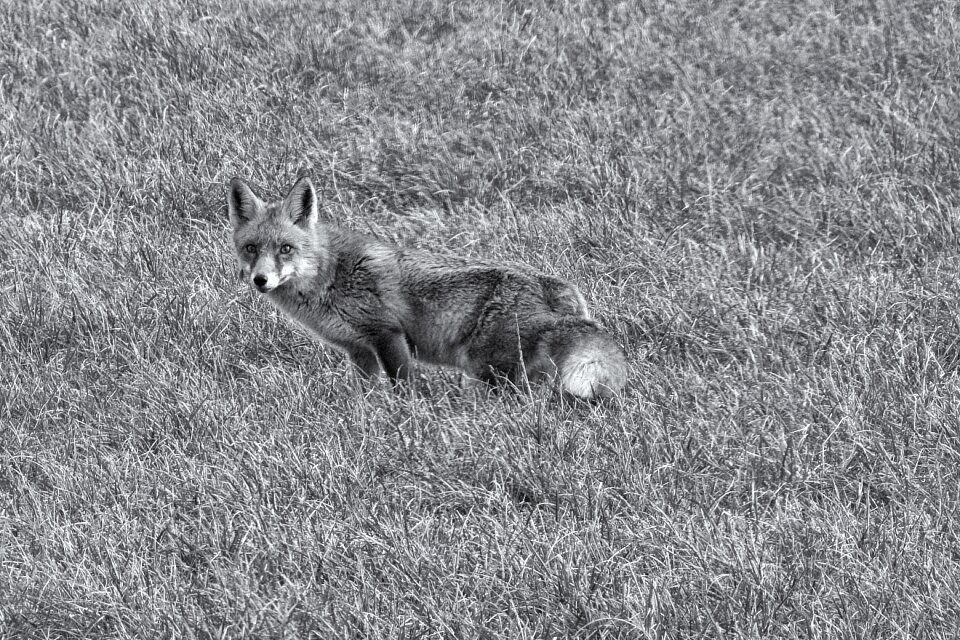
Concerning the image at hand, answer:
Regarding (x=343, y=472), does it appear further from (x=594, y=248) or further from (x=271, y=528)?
(x=594, y=248)

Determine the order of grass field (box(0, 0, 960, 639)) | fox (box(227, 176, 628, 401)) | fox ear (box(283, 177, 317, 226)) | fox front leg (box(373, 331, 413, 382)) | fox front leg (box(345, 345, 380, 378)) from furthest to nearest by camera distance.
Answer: fox ear (box(283, 177, 317, 226)) < fox front leg (box(345, 345, 380, 378)) < fox front leg (box(373, 331, 413, 382)) < fox (box(227, 176, 628, 401)) < grass field (box(0, 0, 960, 639))

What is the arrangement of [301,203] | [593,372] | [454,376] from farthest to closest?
[301,203]
[454,376]
[593,372]

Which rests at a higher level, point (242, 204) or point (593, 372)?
point (242, 204)

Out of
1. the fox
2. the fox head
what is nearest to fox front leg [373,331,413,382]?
the fox

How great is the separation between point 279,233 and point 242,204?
0.39 metres

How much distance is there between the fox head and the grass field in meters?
0.51

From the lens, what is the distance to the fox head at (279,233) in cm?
628

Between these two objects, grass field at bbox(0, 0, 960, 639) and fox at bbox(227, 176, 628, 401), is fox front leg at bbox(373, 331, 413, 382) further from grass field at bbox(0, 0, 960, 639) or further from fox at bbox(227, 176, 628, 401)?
grass field at bbox(0, 0, 960, 639)

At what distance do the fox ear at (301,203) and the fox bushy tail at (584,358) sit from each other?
1729mm

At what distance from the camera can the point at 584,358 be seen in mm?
5453

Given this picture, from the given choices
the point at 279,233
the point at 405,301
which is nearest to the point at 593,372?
the point at 405,301

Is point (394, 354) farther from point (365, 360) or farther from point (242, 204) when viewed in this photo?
point (242, 204)

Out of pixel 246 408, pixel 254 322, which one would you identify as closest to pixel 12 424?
pixel 246 408

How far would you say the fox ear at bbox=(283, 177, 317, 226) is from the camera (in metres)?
6.44
